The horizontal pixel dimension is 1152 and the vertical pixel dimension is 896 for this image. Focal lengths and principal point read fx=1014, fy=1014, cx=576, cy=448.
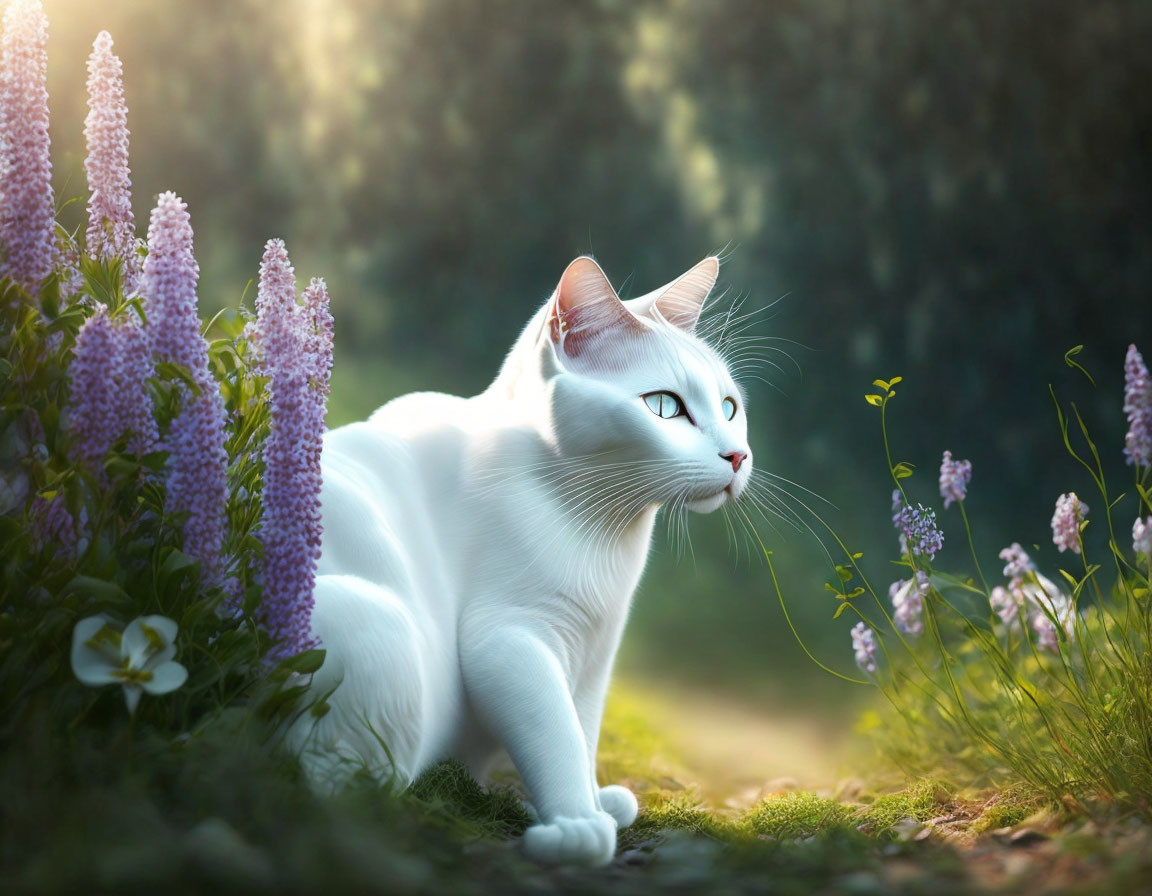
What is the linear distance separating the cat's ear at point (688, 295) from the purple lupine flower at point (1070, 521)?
82cm

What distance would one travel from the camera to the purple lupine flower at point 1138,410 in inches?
70.2

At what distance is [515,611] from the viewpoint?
1.82 m

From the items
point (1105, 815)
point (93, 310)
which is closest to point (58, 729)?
point (93, 310)

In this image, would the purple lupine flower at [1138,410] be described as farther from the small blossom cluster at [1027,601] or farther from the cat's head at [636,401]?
the cat's head at [636,401]

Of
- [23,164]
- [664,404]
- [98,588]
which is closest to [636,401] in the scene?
[664,404]

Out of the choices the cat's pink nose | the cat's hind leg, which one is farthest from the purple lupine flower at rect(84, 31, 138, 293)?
the cat's pink nose

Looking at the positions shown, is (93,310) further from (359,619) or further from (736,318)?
(736,318)

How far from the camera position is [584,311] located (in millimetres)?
1892

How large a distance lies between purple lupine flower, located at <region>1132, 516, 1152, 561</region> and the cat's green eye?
2.94ft

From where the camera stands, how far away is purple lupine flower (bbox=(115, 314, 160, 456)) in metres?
1.41

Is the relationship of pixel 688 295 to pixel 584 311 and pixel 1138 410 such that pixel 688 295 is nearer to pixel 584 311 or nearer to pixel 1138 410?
pixel 584 311

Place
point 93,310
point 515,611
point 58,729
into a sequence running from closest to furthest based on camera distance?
point 58,729 → point 93,310 → point 515,611

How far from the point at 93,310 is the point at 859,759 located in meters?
2.41

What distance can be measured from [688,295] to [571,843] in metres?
1.13
